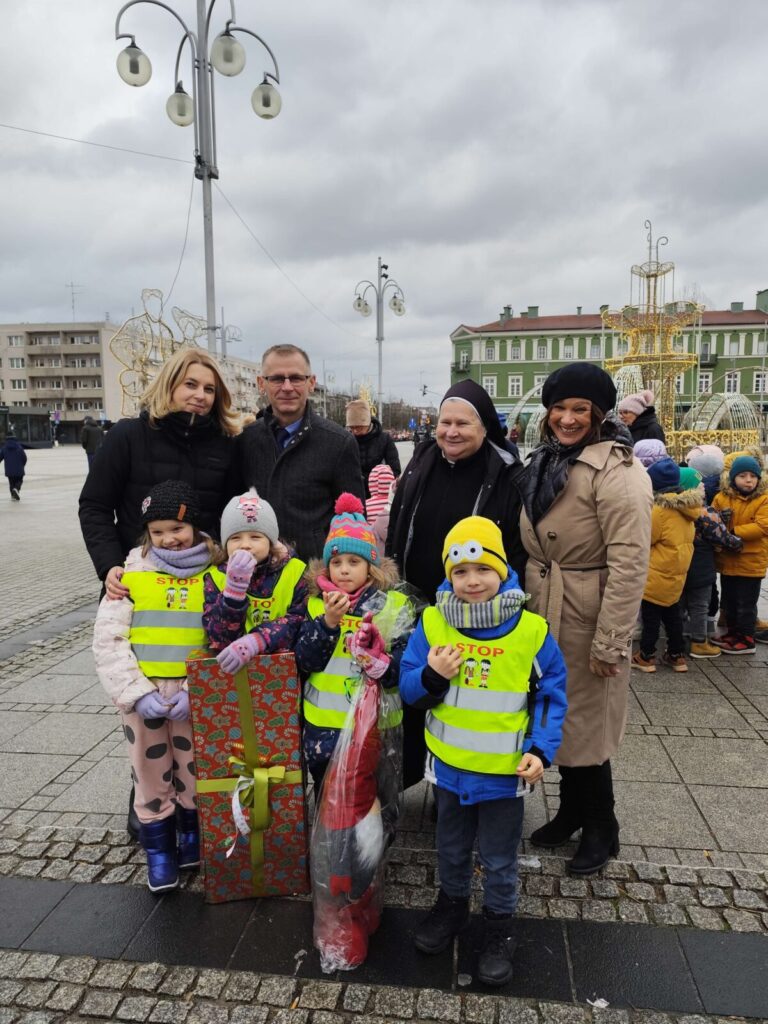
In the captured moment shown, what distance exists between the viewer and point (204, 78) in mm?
8367

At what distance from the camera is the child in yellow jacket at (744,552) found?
5.47 metres

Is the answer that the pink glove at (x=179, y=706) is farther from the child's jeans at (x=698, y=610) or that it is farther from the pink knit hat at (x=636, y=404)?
the pink knit hat at (x=636, y=404)

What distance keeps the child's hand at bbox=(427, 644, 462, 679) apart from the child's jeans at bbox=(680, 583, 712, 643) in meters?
4.13

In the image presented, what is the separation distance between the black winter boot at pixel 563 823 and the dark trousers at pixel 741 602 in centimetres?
348

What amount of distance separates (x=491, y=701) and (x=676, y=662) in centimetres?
368

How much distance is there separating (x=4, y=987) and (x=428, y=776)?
160cm

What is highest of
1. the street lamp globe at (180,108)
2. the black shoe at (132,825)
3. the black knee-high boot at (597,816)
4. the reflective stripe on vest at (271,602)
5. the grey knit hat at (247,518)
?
the street lamp globe at (180,108)

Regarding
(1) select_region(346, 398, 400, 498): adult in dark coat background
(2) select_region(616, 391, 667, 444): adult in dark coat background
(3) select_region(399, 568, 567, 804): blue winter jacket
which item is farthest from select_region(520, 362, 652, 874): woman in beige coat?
(1) select_region(346, 398, 400, 498): adult in dark coat background

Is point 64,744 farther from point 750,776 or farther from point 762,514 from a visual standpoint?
point 762,514

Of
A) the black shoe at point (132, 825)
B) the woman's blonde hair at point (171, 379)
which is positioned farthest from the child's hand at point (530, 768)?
the woman's blonde hair at point (171, 379)

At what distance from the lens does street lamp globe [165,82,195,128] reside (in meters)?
8.81

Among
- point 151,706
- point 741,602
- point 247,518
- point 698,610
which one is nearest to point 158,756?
point 151,706

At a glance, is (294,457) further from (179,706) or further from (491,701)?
(491,701)

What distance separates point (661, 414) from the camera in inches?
790
